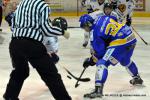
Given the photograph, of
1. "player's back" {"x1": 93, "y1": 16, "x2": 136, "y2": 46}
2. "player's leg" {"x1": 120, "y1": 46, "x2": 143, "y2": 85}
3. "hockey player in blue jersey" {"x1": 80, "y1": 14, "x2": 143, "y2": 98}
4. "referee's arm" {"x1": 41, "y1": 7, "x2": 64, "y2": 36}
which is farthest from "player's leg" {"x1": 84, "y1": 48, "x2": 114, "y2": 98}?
"referee's arm" {"x1": 41, "y1": 7, "x2": 64, "y2": 36}

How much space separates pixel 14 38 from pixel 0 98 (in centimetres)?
85

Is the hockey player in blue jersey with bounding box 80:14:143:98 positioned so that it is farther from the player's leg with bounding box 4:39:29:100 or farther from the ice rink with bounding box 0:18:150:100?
the player's leg with bounding box 4:39:29:100

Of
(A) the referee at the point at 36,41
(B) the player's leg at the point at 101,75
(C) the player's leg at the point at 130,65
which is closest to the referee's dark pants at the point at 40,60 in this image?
(A) the referee at the point at 36,41

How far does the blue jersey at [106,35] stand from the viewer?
14.8 feet

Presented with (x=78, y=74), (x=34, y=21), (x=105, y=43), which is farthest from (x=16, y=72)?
(x=78, y=74)

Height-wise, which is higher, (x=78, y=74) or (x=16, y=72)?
(x=16, y=72)

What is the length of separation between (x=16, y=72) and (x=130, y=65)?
4.34ft

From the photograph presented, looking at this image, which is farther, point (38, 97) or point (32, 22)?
point (38, 97)

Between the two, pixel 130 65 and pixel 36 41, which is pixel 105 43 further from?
pixel 36 41

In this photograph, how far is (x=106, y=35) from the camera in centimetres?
451

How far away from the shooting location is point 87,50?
7.76 metres

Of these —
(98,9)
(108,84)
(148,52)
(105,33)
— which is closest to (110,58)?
(105,33)

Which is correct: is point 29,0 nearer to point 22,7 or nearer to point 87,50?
point 22,7

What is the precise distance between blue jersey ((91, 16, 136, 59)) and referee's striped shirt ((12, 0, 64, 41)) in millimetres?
642
